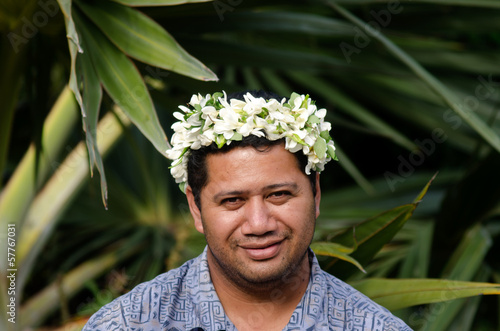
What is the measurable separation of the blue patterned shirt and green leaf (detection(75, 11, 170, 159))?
1.27 feet

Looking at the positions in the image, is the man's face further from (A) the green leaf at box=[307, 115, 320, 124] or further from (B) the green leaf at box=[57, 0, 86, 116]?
(B) the green leaf at box=[57, 0, 86, 116]

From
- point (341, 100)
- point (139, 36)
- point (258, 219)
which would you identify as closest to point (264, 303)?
point (258, 219)

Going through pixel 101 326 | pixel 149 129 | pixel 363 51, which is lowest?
pixel 101 326

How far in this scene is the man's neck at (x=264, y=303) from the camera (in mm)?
1646

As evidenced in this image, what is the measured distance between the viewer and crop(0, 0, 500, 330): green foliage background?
193cm

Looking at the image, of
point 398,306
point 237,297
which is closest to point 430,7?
point 398,306

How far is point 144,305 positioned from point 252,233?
1.10 ft

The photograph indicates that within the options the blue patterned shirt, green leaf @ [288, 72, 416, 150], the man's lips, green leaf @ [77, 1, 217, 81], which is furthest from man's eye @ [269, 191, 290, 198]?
green leaf @ [288, 72, 416, 150]

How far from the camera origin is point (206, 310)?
164 cm

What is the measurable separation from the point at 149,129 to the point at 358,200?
1.66 m

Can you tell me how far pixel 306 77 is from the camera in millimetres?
3240

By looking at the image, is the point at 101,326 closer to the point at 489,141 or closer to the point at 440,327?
the point at 440,327

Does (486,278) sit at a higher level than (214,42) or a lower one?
lower

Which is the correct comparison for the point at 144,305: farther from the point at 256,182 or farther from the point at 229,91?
the point at 229,91
